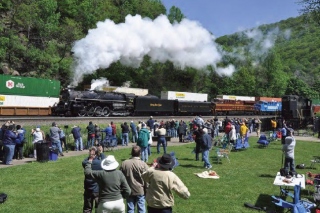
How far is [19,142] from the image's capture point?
50.6ft

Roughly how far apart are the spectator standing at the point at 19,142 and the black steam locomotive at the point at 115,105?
15481mm

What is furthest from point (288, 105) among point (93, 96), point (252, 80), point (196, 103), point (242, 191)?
point (252, 80)

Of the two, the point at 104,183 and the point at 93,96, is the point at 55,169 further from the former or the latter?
the point at 93,96

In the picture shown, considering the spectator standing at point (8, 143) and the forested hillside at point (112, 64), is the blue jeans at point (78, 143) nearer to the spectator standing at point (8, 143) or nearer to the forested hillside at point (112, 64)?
the spectator standing at point (8, 143)

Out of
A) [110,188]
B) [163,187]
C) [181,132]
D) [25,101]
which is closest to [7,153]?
[110,188]

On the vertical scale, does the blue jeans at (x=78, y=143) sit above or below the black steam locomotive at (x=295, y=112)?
below

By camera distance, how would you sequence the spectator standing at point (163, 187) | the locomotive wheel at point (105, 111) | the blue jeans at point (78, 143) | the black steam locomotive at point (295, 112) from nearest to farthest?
the spectator standing at point (163, 187) → the blue jeans at point (78, 143) → the locomotive wheel at point (105, 111) → the black steam locomotive at point (295, 112)

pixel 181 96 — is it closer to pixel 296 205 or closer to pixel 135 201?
pixel 296 205

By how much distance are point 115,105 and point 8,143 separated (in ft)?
72.3

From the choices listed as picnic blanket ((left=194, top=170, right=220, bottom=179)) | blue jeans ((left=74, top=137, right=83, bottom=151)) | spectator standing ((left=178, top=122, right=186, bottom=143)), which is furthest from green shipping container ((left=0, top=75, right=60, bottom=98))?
picnic blanket ((left=194, top=170, right=220, bottom=179))

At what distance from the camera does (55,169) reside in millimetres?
13594

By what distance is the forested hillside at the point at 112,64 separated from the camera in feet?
134

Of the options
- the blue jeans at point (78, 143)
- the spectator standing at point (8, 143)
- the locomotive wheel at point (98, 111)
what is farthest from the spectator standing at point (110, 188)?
the locomotive wheel at point (98, 111)

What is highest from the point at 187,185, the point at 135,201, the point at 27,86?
the point at 27,86
